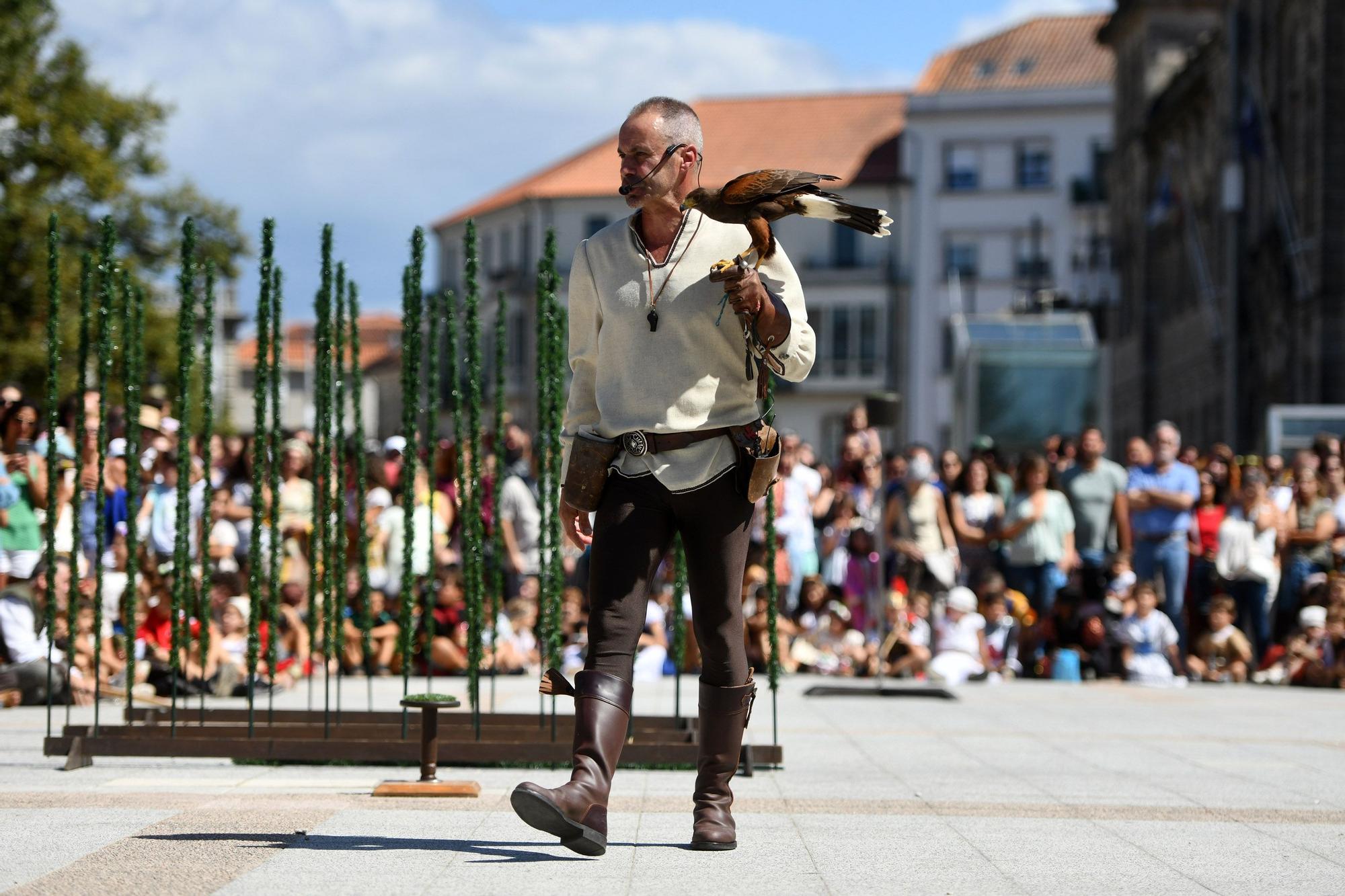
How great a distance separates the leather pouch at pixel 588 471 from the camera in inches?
238

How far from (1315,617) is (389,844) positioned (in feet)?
40.3

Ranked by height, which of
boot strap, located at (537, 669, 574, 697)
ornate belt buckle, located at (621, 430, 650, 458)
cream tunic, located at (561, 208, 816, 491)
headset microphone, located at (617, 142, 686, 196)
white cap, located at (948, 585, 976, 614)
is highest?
headset microphone, located at (617, 142, 686, 196)

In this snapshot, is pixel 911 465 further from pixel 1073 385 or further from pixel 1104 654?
pixel 1073 385

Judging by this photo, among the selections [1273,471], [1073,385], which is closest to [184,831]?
[1273,471]

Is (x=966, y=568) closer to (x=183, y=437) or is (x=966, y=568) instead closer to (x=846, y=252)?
(x=183, y=437)

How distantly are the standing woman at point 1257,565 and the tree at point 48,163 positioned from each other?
25.1m

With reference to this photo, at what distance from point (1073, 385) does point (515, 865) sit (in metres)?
26.6

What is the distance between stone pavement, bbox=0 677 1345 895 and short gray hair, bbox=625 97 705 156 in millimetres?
2076

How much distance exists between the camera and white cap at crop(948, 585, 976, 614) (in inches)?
647

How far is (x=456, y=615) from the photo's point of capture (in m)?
16.0

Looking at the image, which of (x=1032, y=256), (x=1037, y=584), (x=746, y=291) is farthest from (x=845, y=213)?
(x=1032, y=256)

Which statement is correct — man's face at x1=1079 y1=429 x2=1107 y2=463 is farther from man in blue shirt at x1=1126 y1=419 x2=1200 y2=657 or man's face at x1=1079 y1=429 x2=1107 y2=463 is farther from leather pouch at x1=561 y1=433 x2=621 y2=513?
leather pouch at x1=561 y1=433 x2=621 y2=513

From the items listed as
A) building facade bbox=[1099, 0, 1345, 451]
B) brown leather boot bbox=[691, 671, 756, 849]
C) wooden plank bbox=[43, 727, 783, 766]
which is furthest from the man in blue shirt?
building facade bbox=[1099, 0, 1345, 451]

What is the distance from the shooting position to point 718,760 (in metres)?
6.20
